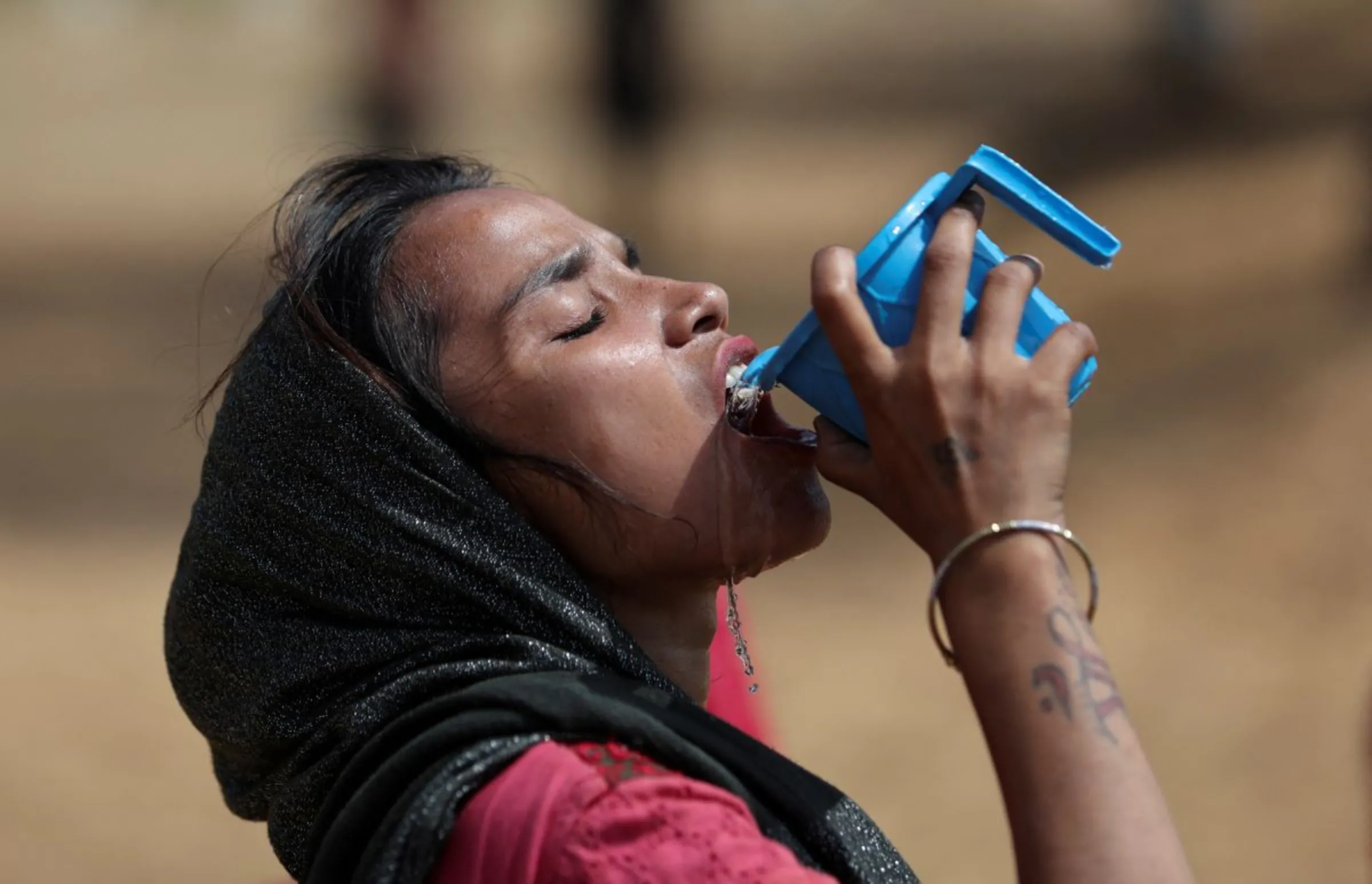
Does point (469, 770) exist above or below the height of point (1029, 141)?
above

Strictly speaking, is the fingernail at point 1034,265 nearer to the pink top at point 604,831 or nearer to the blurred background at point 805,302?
the pink top at point 604,831

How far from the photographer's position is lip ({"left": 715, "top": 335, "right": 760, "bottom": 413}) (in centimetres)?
183

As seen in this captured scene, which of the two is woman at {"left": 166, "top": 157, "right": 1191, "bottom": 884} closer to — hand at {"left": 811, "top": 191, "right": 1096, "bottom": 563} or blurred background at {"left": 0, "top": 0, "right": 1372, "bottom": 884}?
hand at {"left": 811, "top": 191, "right": 1096, "bottom": 563}

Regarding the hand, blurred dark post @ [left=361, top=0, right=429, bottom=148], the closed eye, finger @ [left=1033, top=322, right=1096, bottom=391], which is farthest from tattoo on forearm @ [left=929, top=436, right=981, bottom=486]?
blurred dark post @ [left=361, top=0, right=429, bottom=148]

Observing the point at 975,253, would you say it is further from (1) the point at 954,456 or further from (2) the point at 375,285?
(2) the point at 375,285

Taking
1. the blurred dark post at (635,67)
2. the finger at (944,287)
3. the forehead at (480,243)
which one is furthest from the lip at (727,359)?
the blurred dark post at (635,67)

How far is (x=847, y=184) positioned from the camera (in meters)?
10.4

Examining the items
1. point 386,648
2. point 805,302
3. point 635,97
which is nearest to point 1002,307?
point 386,648

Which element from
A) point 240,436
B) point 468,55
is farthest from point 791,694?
point 468,55

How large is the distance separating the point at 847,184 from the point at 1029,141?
1.19m

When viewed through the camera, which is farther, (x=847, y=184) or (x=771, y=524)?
(x=847, y=184)

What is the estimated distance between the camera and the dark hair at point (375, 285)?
179 centimetres

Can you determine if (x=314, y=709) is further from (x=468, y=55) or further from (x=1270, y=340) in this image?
(x=468, y=55)

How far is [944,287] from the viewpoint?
153 centimetres
